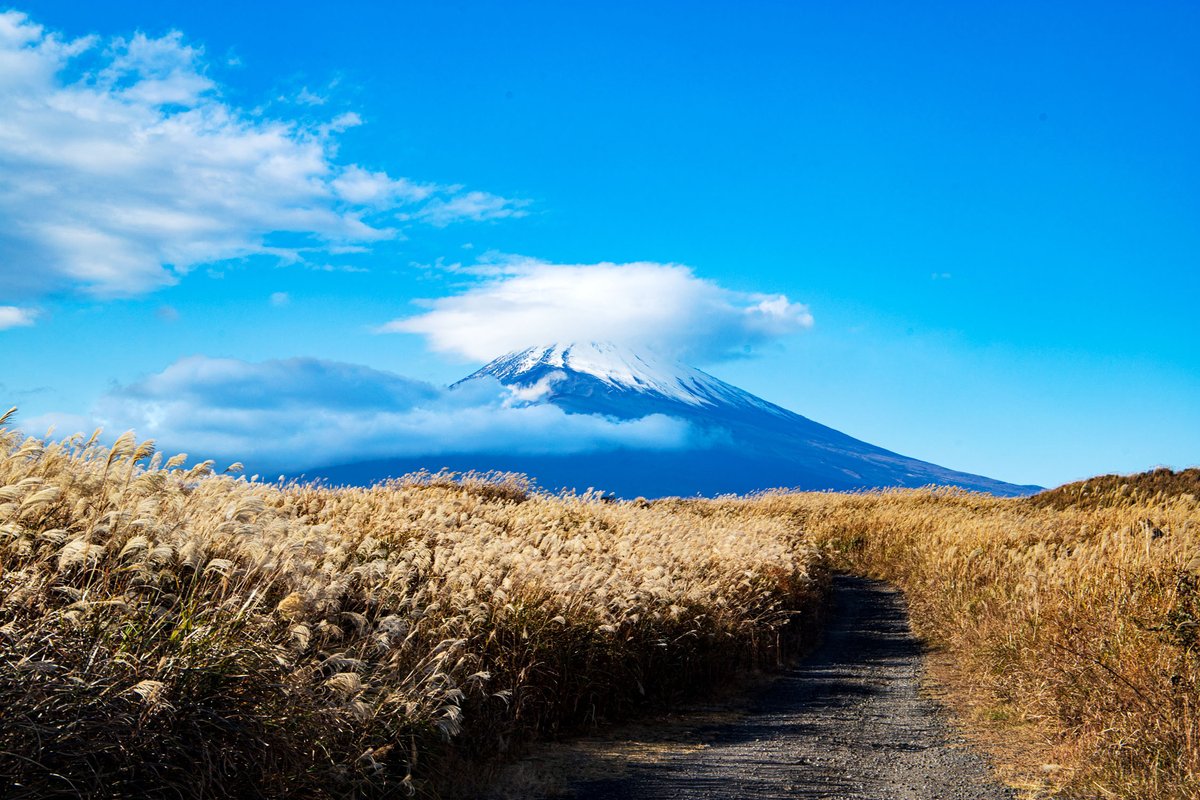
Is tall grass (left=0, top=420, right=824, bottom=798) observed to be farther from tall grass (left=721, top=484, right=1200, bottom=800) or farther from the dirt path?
tall grass (left=721, top=484, right=1200, bottom=800)

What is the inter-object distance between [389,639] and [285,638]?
1.23 meters

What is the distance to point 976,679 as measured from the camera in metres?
10.8

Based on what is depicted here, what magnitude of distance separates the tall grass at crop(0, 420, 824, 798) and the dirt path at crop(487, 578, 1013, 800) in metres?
0.92

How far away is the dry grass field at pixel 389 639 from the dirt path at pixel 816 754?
0.73 meters

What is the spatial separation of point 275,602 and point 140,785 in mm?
2392

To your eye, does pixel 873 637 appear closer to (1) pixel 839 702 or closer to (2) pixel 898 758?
(1) pixel 839 702

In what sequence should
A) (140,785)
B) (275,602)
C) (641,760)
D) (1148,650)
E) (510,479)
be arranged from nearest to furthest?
(140,785)
(275,602)
(1148,650)
(641,760)
(510,479)

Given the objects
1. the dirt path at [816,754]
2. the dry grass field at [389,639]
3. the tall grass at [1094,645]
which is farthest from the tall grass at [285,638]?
the tall grass at [1094,645]

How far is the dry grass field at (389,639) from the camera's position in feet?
15.7

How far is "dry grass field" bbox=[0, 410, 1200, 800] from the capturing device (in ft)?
15.7

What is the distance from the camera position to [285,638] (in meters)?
6.04

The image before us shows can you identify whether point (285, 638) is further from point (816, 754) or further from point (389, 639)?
point (816, 754)

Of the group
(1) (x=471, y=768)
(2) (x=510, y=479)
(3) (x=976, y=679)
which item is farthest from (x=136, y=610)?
(2) (x=510, y=479)

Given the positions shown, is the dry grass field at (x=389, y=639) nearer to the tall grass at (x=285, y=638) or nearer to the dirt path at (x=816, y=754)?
the tall grass at (x=285, y=638)
